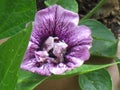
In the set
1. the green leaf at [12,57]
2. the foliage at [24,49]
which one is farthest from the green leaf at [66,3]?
the green leaf at [12,57]

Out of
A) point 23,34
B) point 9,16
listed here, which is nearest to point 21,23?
point 9,16

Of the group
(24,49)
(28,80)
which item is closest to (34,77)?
(28,80)

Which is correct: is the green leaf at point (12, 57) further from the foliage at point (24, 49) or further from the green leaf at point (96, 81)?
the green leaf at point (96, 81)

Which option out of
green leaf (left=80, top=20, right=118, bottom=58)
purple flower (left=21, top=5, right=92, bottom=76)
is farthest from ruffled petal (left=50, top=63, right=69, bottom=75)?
green leaf (left=80, top=20, right=118, bottom=58)

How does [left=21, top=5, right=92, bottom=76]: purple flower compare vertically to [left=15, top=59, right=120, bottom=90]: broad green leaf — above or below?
above

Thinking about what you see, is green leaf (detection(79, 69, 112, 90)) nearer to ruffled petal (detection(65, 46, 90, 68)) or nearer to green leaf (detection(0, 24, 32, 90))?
ruffled petal (detection(65, 46, 90, 68))

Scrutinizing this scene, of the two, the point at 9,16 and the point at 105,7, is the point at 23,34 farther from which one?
the point at 105,7
